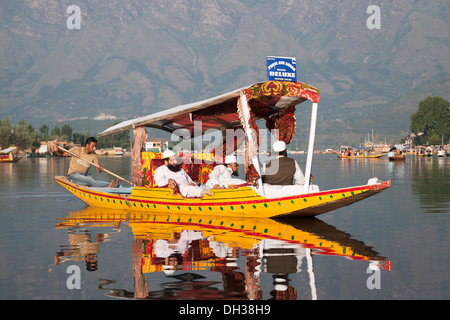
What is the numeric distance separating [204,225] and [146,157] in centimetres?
480

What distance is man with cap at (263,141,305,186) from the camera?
16797 mm

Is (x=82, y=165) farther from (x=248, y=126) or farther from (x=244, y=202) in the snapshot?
(x=248, y=126)

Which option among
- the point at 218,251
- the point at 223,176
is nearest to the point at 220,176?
the point at 223,176

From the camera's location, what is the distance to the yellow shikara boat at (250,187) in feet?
51.5

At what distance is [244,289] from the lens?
8562mm

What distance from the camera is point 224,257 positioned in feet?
36.5

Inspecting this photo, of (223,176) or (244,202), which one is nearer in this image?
(244,202)

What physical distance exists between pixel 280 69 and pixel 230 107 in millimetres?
3036

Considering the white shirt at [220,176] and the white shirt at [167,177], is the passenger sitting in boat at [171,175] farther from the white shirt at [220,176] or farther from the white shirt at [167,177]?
the white shirt at [220,176]

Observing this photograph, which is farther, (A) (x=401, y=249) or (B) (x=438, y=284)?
(A) (x=401, y=249)

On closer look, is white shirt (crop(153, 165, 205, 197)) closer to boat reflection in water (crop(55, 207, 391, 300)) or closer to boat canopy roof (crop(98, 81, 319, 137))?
boat reflection in water (crop(55, 207, 391, 300))
